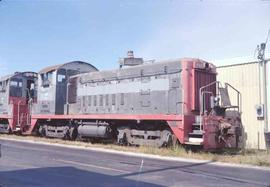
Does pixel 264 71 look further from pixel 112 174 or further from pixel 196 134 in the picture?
pixel 112 174

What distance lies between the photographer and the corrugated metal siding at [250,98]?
18845mm

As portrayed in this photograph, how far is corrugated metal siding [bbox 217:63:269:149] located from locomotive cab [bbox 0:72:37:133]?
13238 mm

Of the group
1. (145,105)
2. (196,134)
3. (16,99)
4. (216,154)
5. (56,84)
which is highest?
(56,84)

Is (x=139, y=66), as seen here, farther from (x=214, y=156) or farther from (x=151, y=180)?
(x=151, y=180)

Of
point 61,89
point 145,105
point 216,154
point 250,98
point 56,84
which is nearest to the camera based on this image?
point 216,154

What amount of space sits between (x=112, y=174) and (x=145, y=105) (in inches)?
325

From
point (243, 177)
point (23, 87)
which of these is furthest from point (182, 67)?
point (23, 87)

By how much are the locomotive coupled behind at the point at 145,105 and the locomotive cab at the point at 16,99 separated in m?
4.17

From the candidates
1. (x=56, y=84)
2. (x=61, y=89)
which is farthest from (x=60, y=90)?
(x=56, y=84)

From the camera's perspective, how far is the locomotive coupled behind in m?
16.2

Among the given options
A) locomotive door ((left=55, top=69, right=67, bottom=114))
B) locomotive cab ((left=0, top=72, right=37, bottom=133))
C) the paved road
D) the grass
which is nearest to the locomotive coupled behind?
locomotive door ((left=55, top=69, right=67, bottom=114))

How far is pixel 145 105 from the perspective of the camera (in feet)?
59.2

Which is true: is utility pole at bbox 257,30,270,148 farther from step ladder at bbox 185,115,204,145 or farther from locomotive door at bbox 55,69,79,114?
locomotive door at bbox 55,69,79,114

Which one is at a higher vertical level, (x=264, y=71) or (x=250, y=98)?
(x=264, y=71)
